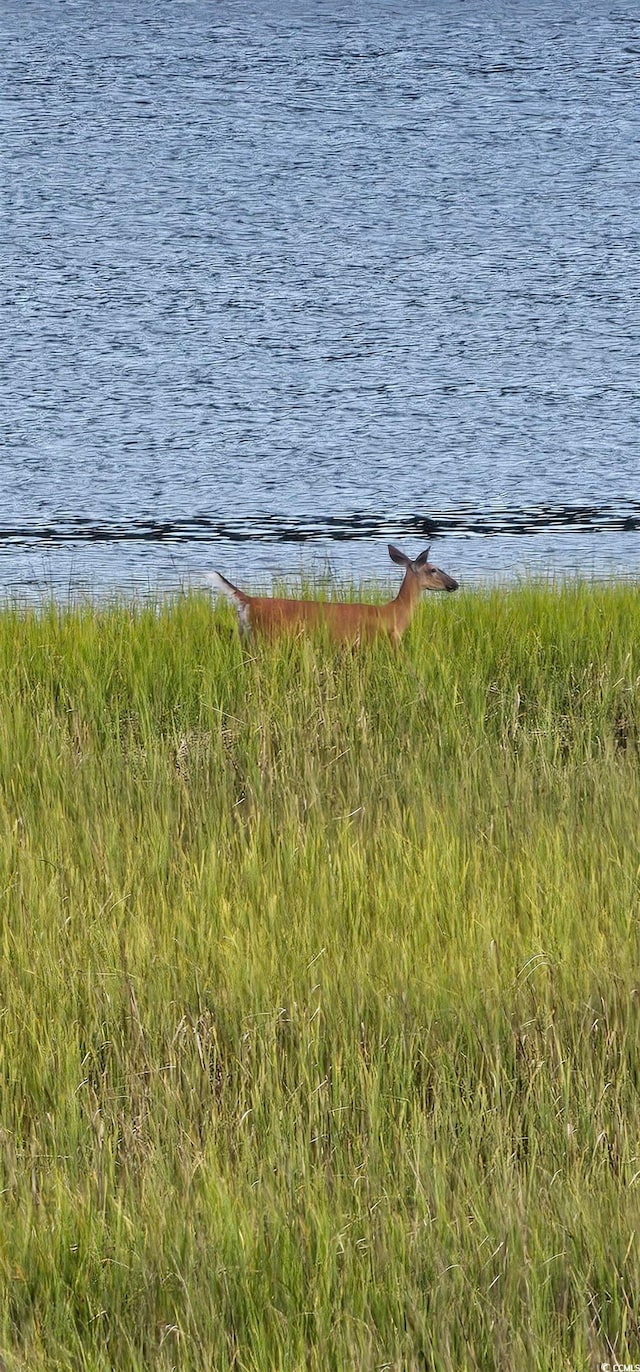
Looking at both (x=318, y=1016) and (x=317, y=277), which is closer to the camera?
(x=318, y=1016)

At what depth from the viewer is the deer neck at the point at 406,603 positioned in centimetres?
608

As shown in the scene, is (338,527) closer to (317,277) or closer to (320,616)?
(320,616)

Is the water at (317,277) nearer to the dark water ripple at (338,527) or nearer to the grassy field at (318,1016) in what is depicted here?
the dark water ripple at (338,527)

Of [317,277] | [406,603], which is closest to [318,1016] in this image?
[406,603]

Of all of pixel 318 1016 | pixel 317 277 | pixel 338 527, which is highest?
pixel 317 277

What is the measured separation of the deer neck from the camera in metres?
6.08

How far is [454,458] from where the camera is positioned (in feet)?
39.5

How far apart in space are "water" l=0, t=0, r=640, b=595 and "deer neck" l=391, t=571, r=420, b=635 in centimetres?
293

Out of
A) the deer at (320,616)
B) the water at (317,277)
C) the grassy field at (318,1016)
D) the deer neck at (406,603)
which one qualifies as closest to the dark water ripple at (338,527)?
the water at (317,277)

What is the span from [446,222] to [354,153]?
1.29 meters

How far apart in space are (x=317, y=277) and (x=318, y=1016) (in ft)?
41.5

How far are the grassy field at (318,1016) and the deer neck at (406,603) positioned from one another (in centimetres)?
51

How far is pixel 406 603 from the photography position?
6320 mm

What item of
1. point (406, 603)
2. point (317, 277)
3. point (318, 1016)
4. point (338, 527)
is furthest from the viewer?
point (317, 277)
